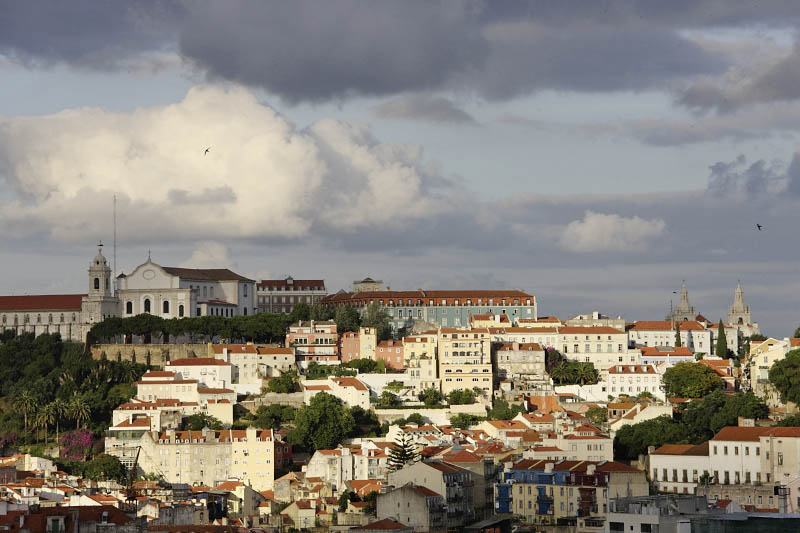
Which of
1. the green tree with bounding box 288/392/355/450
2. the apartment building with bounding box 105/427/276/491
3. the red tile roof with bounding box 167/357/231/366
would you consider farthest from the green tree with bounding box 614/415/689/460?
the red tile roof with bounding box 167/357/231/366

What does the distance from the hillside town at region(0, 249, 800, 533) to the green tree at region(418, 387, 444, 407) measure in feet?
0.46

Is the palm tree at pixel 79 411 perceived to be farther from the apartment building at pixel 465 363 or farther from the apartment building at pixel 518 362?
the apartment building at pixel 518 362

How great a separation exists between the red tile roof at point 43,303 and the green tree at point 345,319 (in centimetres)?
1991

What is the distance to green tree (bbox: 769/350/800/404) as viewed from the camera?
81.5m

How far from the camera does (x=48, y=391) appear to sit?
90.3 m

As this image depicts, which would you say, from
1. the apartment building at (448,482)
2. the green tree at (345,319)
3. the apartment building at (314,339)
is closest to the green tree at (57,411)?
the apartment building at (314,339)

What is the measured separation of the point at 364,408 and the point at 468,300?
2757 centimetres

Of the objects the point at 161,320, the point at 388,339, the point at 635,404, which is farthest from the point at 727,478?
the point at 161,320

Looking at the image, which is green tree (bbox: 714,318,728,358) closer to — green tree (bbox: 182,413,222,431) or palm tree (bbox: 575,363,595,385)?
palm tree (bbox: 575,363,595,385)

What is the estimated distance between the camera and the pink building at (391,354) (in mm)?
96750

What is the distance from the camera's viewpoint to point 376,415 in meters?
87.4

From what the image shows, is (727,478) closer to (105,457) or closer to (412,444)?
(412,444)

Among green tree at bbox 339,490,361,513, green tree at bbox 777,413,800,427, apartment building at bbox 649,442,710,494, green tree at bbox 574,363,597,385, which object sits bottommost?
green tree at bbox 339,490,361,513

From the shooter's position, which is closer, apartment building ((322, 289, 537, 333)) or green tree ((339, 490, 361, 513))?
green tree ((339, 490, 361, 513))
